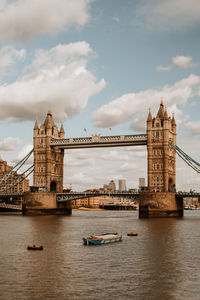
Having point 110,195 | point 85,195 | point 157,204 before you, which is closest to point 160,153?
point 157,204

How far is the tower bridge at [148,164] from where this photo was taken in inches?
3565

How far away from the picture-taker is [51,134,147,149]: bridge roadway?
330 feet

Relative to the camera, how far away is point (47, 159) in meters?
110

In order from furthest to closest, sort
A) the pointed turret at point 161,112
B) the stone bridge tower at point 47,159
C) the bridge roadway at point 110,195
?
the stone bridge tower at point 47,159 → the pointed turret at point 161,112 → the bridge roadway at point 110,195

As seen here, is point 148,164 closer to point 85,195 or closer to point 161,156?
point 161,156

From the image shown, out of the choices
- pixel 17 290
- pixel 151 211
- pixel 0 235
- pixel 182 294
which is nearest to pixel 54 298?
pixel 17 290

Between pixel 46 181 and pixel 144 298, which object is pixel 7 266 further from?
pixel 46 181

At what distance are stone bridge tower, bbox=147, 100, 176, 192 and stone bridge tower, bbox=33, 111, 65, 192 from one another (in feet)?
94.1

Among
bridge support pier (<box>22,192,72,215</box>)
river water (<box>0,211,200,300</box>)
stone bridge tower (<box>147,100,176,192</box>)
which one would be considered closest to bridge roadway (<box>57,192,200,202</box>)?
bridge support pier (<box>22,192,72,215</box>)

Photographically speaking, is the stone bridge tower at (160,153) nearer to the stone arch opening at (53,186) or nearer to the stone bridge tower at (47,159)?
the stone bridge tower at (47,159)

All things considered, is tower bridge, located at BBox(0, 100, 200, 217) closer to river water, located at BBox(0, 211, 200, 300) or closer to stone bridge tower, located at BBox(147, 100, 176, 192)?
stone bridge tower, located at BBox(147, 100, 176, 192)

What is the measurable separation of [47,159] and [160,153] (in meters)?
31.9

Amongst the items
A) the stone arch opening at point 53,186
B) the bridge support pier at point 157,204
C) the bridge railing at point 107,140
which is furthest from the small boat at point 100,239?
the stone arch opening at point 53,186

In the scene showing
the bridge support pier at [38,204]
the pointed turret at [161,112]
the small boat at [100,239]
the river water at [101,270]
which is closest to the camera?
the river water at [101,270]
